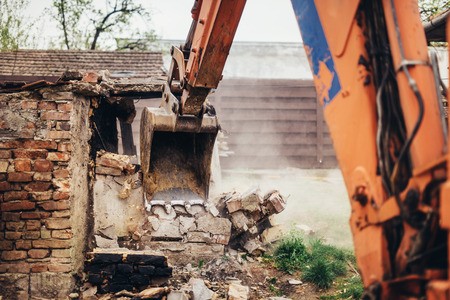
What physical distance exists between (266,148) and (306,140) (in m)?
1.35


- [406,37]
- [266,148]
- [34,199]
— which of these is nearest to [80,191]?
[34,199]

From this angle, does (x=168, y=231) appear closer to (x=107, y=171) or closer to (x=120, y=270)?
(x=107, y=171)

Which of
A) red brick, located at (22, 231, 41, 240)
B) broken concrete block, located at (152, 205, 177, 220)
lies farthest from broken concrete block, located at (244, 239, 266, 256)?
red brick, located at (22, 231, 41, 240)

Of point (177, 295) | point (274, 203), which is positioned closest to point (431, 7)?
point (274, 203)

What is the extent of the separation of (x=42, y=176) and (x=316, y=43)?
3.06m

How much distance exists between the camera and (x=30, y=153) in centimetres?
384

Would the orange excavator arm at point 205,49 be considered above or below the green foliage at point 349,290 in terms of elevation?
above

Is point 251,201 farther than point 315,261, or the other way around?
point 251,201

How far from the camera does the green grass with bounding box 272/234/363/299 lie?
4742 millimetres

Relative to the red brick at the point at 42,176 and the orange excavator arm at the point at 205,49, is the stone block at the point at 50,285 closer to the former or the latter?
the red brick at the point at 42,176

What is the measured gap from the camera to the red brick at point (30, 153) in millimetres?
3822

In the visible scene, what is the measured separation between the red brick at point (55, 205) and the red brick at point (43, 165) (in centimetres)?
32

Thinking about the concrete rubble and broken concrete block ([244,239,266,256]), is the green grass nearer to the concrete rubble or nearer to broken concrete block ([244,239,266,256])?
broken concrete block ([244,239,266,256])

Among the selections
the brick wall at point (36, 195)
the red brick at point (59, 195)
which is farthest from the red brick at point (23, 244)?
the red brick at point (59, 195)
